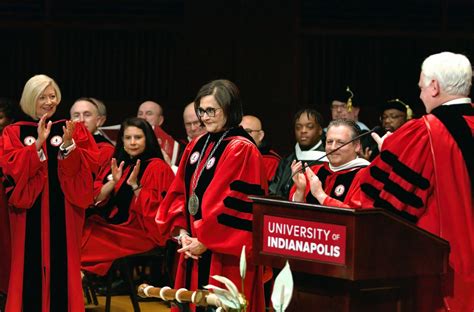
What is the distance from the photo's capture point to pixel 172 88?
11211 millimetres

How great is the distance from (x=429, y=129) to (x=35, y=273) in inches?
139

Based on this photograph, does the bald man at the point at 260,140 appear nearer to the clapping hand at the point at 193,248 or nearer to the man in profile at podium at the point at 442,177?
the clapping hand at the point at 193,248

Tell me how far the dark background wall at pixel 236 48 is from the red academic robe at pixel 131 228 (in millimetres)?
2502

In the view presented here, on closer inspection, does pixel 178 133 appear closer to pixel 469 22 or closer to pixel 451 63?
pixel 469 22

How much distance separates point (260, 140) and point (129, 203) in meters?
1.50

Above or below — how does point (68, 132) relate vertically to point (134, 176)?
above

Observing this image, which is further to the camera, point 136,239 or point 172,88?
point 172,88

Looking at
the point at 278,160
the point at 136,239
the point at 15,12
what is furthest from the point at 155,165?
the point at 15,12

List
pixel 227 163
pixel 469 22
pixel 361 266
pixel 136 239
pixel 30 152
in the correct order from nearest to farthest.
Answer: pixel 361 266
pixel 227 163
pixel 30 152
pixel 136 239
pixel 469 22

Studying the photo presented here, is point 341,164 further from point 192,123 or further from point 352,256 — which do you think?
point 192,123

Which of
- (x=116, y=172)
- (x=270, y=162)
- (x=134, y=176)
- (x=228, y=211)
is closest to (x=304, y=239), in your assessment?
(x=228, y=211)

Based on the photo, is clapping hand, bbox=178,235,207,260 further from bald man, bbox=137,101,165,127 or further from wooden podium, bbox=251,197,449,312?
bald man, bbox=137,101,165,127

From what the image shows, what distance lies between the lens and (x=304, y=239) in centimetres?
428

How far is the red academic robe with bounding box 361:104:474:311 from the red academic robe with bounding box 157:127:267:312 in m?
1.28
